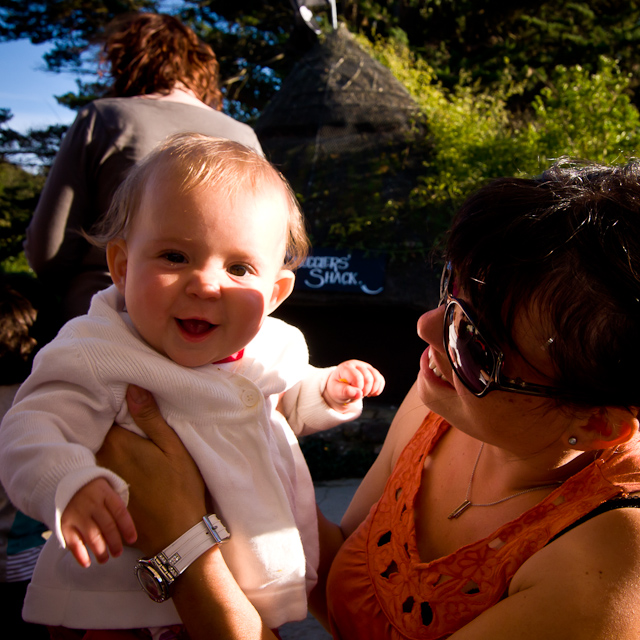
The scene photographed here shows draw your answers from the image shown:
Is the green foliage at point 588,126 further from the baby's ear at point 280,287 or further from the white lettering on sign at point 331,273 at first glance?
the baby's ear at point 280,287

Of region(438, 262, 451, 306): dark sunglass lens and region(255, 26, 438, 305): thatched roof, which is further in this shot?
region(255, 26, 438, 305): thatched roof

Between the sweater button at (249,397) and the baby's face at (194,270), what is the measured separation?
0.36 ft

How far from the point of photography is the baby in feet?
4.03

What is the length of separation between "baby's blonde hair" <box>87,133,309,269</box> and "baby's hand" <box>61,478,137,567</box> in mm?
684

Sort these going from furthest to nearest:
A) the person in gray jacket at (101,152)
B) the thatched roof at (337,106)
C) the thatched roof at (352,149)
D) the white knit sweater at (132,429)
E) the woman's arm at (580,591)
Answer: the thatched roof at (337,106), the thatched roof at (352,149), the person in gray jacket at (101,152), the white knit sweater at (132,429), the woman's arm at (580,591)

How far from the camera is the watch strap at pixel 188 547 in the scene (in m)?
1.21

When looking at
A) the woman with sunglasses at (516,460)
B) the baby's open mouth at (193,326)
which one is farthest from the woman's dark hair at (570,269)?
the baby's open mouth at (193,326)

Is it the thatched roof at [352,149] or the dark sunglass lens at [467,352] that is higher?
the dark sunglass lens at [467,352]

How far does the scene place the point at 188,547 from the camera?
122 centimetres

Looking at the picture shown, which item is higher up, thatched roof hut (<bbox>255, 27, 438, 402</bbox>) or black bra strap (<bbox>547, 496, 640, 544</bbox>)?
black bra strap (<bbox>547, 496, 640, 544</bbox>)

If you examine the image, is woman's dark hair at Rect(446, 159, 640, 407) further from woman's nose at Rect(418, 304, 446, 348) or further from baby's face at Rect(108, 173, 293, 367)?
baby's face at Rect(108, 173, 293, 367)

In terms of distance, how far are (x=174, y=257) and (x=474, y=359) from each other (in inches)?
29.5

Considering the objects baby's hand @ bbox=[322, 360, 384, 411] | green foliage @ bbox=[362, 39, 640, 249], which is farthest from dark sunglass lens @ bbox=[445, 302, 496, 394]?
green foliage @ bbox=[362, 39, 640, 249]

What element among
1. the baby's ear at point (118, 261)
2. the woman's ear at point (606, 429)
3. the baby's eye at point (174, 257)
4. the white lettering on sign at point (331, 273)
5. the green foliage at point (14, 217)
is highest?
the baby's eye at point (174, 257)
